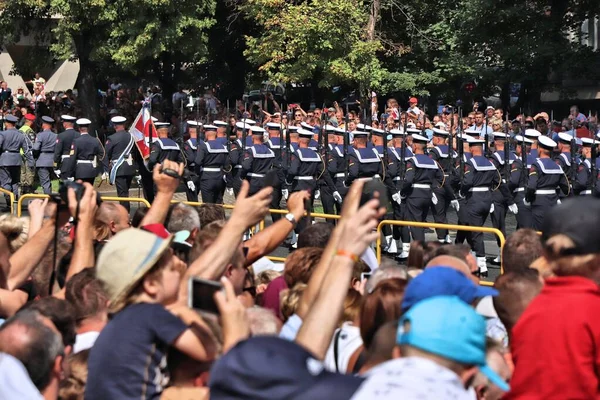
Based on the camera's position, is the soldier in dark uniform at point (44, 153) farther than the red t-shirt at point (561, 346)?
Yes

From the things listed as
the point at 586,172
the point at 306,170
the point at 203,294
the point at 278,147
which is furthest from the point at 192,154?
the point at 203,294

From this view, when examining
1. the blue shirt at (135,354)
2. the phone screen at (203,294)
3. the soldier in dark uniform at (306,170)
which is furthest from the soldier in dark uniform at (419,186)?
the phone screen at (203,294)

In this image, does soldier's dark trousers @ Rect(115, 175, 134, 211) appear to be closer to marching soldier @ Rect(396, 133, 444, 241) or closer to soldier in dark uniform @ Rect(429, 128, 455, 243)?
soldier in dark uniform @ Rect(429, 128, 455, 243)

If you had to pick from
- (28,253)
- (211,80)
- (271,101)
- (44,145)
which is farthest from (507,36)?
(28,253)

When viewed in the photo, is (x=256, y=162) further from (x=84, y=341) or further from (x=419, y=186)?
(x=84, y=341)

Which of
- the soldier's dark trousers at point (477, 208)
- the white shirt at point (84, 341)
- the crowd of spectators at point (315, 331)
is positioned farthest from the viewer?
the soldier's dark trousers at point (477, 208)

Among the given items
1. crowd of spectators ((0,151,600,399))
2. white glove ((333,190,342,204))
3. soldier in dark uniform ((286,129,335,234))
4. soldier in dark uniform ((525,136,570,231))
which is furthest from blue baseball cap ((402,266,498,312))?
soldier in dark uniform ((286,129,335,234))

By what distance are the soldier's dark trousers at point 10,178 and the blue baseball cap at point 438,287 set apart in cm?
1832

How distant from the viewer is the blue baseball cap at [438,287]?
3.70m

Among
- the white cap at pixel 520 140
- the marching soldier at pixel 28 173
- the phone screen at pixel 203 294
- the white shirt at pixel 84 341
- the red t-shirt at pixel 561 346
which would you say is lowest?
the marching soldier at pixel 28 173

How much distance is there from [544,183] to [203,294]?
1230 cm

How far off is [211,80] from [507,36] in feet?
28.4

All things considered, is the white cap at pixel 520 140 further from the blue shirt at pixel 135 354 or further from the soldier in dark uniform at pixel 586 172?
the blue shirt at pixel 135 354

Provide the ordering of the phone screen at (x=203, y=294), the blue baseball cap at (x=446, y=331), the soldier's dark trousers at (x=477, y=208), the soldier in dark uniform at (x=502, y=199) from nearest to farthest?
the blue baseball cap at (x=446, y=331) → the phone screen at (x=203, y=294) → the soldier's dark trousers at (x=477, y=208) → the soldier in dark uniform at (x=502, y=199)
